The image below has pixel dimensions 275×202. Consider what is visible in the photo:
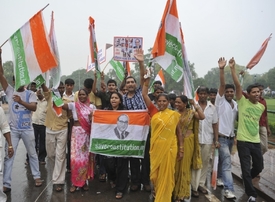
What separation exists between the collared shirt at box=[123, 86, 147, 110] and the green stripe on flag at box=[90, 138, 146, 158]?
55 centimetres

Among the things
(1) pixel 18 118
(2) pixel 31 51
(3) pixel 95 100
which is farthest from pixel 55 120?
(2) pixel 31 51

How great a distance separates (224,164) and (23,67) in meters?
3.38

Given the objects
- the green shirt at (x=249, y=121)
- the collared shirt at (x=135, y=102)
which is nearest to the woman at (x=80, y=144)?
the collared shirt at (x=135, y=102)

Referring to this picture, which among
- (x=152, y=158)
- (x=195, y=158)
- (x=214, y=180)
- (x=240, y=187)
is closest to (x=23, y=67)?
(x=152, y=158)

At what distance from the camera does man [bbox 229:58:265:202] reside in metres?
3.90

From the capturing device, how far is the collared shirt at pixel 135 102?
4.29 metres

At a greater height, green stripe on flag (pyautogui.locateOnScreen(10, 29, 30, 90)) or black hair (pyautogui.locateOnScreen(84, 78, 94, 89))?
green stripe on flag (pyautogui.locateOnScreen(10, 29, 30, 90))

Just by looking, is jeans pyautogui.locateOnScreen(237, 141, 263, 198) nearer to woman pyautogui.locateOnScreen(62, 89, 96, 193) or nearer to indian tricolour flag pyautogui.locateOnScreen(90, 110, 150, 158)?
indian tricolour flag pyautogui.locateOnScreen(90, 110, 150, 158)

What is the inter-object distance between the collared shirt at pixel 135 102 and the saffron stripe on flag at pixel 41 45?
4.13 ft

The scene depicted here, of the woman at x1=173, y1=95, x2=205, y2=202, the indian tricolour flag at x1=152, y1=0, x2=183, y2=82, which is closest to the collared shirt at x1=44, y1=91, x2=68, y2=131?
the indian tricolour flag at x1=152, y1=0, x2=183, y2=82

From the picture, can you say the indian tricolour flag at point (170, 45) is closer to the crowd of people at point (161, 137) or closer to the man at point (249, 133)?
the crowd of people at point (161, 137)

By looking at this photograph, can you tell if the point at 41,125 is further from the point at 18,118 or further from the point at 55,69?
the point at 55,69

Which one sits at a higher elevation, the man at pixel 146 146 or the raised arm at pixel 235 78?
the raised arm at pixel 235 78

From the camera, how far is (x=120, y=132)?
14.0ft
